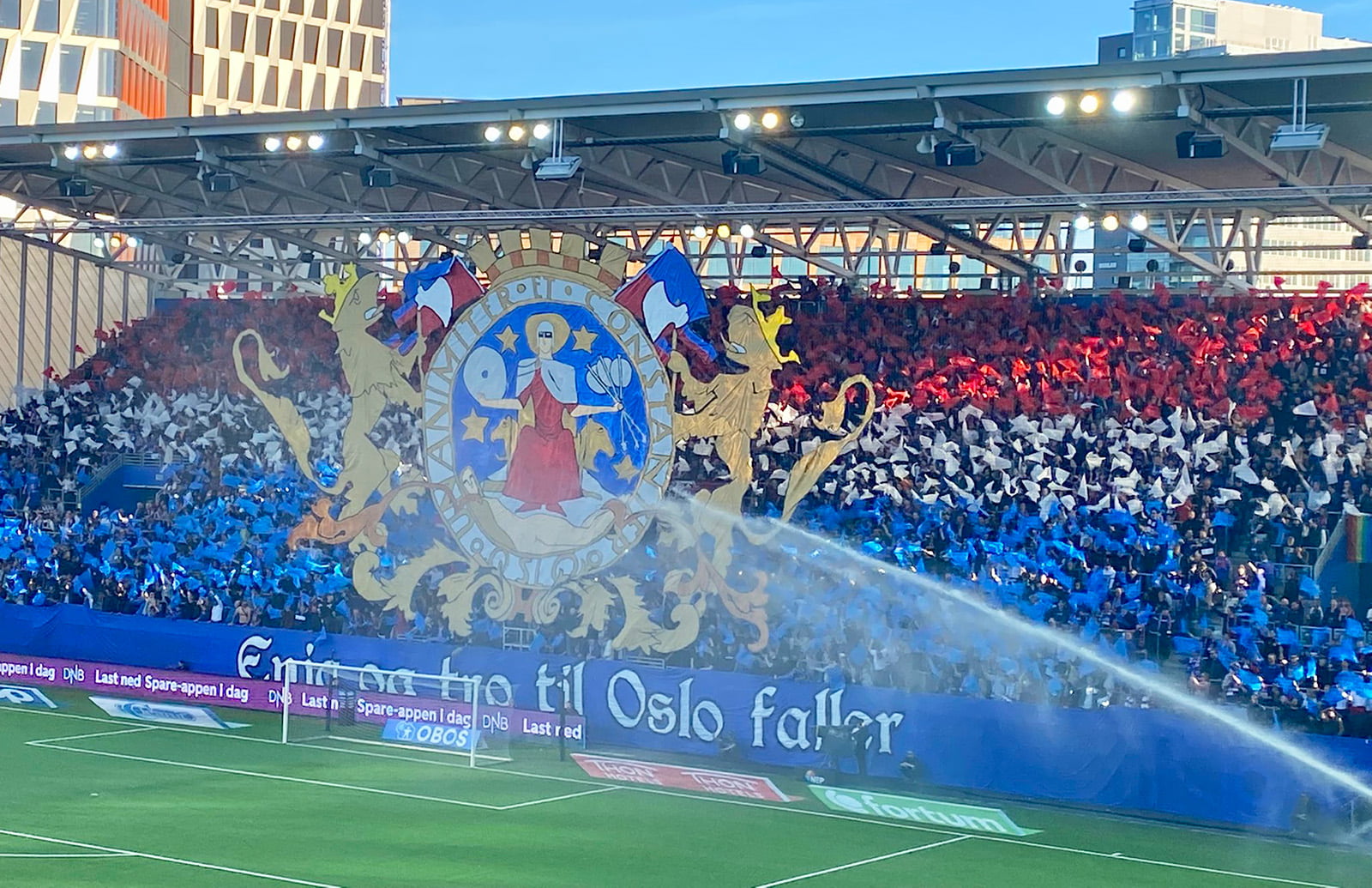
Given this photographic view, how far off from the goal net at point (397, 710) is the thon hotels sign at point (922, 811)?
16.7ft

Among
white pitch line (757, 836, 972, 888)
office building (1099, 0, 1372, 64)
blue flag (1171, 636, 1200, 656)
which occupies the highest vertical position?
office building (1099, 0, 1372, 64)

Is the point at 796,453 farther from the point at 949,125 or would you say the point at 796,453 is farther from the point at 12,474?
the point at 12,474

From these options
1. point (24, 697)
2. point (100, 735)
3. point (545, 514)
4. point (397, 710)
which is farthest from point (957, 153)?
point (24, 697)

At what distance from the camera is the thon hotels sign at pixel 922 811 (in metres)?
20.1

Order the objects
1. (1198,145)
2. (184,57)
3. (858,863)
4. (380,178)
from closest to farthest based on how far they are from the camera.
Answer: (858,863)
(1198,145)
(380,178)
(184,57)

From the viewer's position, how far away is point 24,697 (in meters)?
27.9

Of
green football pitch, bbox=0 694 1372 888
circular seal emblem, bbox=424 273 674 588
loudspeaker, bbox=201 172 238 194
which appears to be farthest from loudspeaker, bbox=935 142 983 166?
loudspeaker, bbox=201 172 238 194

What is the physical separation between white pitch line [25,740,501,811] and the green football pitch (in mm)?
42

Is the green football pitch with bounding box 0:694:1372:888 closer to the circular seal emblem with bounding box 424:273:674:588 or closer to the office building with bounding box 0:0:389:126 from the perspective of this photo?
the circular seal emblem with bounding box 424:273:674:588

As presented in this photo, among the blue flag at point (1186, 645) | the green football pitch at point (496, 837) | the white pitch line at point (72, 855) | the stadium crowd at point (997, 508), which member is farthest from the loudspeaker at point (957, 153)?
the white pitch line at point (72, 855)

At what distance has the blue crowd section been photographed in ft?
65.7

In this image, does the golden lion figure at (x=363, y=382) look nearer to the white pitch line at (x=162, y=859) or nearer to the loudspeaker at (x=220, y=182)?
the loudspeaker at (x=220, y=182)

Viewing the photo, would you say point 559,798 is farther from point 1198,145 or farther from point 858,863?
point 1198,145

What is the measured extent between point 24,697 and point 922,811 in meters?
14.7
